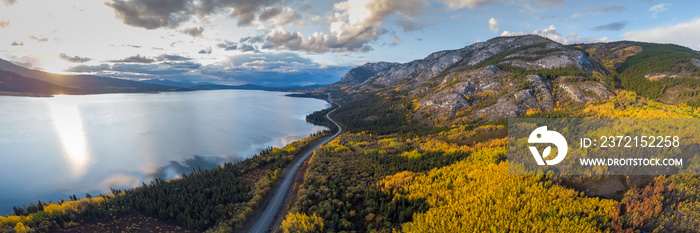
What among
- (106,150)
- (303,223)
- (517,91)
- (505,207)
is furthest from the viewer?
(517,91)

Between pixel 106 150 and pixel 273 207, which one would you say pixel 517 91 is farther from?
pixel 106 150

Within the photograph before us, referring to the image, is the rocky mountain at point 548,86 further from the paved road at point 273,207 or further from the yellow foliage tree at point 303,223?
the yellow foliage tree at point 303,223

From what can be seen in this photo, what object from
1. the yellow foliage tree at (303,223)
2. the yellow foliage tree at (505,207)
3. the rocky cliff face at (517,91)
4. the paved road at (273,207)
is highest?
the rocky cliff face at (517,91)

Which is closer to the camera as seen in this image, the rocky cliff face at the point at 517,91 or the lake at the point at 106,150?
the lake at the point at 106,150

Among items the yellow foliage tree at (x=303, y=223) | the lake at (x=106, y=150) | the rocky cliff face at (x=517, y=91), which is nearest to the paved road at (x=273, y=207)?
the yellow foliage tree at (x=303, y=223)

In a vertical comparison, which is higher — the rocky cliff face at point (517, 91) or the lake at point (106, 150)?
the rocky cliff face at point (517, 91)

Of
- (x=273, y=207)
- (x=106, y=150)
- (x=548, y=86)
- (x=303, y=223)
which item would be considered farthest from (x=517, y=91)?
(x=106, y=150)

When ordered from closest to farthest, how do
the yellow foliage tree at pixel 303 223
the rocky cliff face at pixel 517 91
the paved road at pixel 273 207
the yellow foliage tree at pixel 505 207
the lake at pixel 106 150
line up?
1. the yellow foliage tree at pixel 505 207
2. the yellow foliage tree at pixel 303 223
3. the paved road at pixel 273 207
4. the lake at pixel 106 150
5. the rocky cliff face at pixel 517 91

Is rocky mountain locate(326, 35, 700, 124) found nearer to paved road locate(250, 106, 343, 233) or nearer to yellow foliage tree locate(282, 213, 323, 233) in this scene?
paved road locate(250, 106, 343, 233)

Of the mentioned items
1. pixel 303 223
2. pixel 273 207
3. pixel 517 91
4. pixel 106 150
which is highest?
pixel 517 91

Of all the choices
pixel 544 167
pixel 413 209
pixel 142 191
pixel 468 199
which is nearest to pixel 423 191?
pixel 413 209

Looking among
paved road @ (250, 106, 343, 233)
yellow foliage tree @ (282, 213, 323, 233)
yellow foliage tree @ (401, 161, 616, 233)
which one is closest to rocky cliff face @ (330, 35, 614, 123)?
yellow foliage tree @ (401, 161, 616, 233)
